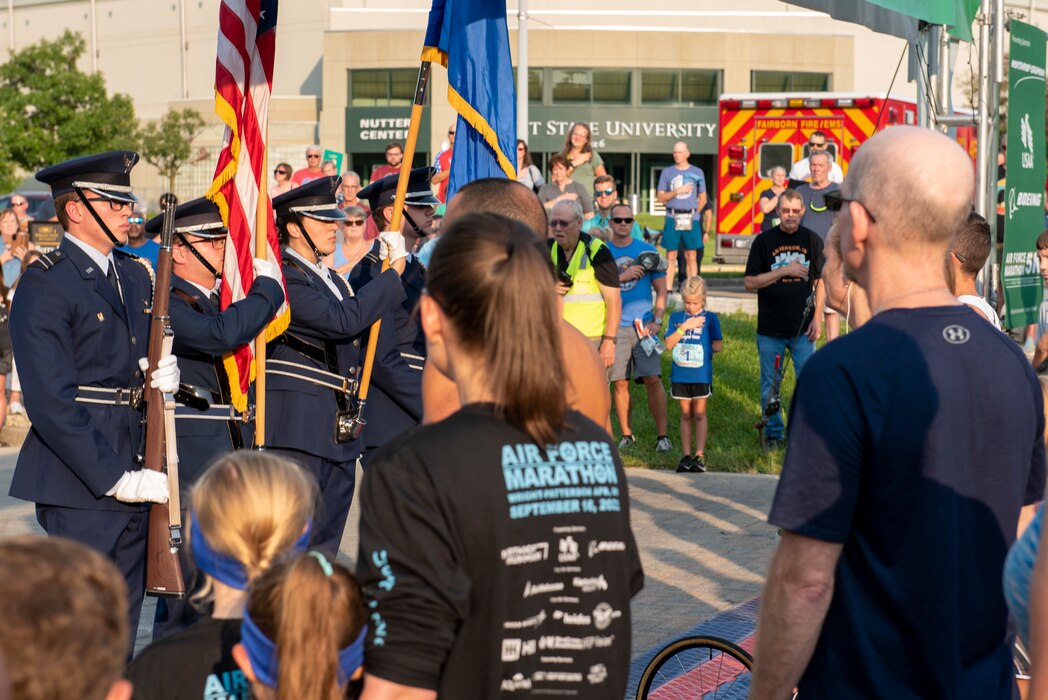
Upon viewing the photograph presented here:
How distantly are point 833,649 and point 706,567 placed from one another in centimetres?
517

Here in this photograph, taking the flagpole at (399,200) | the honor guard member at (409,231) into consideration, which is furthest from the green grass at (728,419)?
the flagpole at (399,200)

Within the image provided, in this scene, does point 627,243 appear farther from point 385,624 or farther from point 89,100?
point 89,100

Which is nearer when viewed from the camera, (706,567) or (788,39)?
(706,567)

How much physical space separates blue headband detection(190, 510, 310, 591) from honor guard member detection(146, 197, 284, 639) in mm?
2386

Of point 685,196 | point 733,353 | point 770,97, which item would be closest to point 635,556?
point 733,353

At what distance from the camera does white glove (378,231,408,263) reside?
663 centimetres

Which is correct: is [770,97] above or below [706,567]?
above

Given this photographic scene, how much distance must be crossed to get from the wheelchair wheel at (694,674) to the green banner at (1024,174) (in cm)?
678

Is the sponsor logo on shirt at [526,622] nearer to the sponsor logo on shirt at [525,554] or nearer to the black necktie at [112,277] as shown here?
the sponsor logo on shirt at [525,554]

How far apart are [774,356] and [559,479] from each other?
947 cm

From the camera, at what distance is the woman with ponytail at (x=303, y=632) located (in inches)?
99.1

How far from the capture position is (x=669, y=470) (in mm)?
11164

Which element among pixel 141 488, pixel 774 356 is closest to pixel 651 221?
pixel 774 356

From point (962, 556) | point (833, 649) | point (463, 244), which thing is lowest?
point (833, 649)
